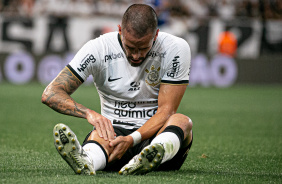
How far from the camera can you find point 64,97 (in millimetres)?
3873

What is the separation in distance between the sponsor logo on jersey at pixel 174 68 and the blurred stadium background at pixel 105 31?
1270 cm

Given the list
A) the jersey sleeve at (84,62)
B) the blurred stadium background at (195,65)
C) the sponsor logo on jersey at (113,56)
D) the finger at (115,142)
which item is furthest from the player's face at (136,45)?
the blurred stadium background at (195,65)

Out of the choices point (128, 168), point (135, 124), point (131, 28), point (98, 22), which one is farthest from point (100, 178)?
point (98, 22)

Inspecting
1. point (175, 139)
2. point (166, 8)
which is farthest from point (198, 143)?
point (166, 8)

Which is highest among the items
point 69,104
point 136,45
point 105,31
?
point 136,45

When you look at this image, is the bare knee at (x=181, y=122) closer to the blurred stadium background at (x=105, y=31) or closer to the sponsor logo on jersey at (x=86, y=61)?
the sponsor logo on jersey at (x=86, y=61)

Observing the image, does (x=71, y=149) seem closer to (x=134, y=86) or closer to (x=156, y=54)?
(x=134, y=86)

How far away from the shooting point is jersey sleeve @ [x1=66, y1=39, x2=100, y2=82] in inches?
155

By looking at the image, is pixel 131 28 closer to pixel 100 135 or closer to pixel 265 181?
pixel 100 135

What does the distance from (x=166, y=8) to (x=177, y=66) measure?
1533 cm

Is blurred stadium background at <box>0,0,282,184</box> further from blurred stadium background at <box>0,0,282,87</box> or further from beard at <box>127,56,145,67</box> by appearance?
beard at <box>127,56,145,67</box>

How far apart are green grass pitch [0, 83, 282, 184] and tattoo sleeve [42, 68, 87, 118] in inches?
17.2

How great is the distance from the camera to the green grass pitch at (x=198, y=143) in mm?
3715

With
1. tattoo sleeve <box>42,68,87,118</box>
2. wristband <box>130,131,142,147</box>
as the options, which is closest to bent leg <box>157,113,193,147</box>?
wristband <box>130,131,142,147</box>
